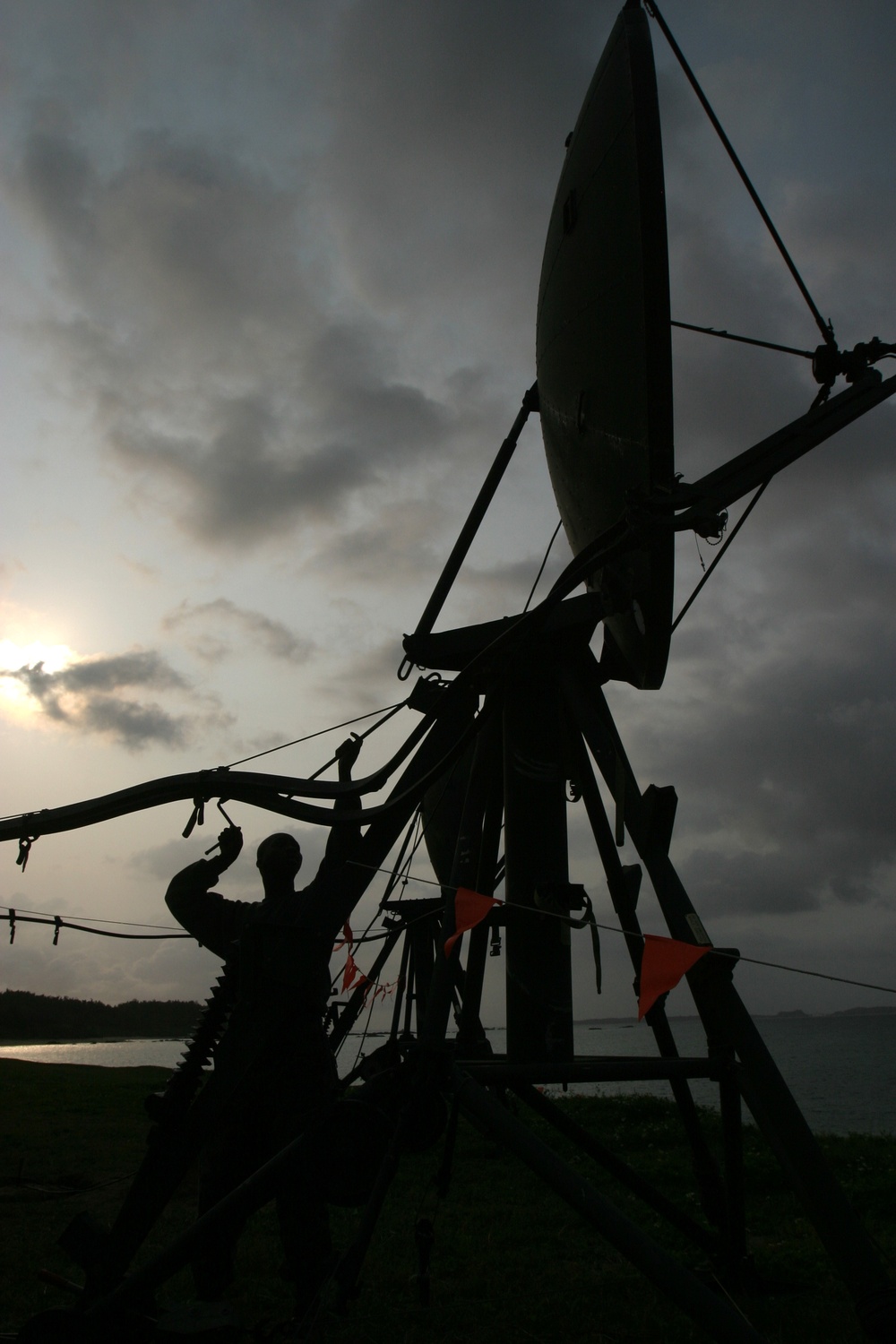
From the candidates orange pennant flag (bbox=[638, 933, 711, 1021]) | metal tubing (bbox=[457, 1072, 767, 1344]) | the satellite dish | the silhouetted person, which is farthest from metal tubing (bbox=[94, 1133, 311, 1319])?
the satellite dish

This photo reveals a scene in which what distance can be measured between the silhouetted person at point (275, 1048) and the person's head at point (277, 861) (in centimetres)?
22

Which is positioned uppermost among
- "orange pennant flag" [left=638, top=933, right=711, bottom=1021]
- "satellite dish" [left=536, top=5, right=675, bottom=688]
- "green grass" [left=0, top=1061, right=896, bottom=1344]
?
"satellite dish" [left=536, top=5, right=675, bottom=688]

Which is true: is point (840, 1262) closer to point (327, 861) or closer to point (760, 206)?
point (327, 861)

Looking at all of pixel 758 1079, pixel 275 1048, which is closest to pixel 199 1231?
pixel 275 1048

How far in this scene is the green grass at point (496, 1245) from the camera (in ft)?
17.3

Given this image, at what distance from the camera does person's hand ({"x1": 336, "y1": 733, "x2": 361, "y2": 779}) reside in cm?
714

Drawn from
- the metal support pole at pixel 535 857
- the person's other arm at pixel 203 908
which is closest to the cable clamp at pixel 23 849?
the person's other arm at pixel 203 908

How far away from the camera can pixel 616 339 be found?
5.43 meters

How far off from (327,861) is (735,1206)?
3603 millimetres

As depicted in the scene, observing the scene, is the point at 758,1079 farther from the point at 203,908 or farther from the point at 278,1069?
the point at 203,908

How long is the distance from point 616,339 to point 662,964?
3816 mm

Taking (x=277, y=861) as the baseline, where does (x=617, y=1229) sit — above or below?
below

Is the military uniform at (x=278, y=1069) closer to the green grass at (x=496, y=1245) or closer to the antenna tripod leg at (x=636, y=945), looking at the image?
the green grass at (x=496, y=1245)

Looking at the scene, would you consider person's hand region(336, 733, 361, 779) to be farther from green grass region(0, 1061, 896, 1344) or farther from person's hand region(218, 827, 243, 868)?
green grass region(0, 1061, 896, 1344)
